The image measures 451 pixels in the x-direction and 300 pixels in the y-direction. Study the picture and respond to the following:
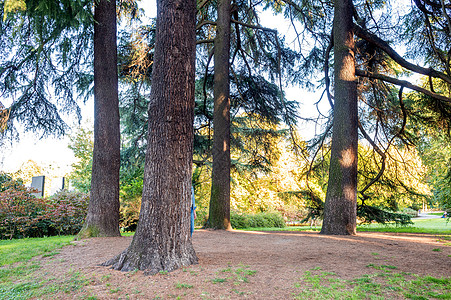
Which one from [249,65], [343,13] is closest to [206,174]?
[249,65]

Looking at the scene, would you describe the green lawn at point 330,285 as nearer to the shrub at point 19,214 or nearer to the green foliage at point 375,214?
the shrub at point 19,214

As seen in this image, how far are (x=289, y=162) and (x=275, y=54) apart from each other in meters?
10.4

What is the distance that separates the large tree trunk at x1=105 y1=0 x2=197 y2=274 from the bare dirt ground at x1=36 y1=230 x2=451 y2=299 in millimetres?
290

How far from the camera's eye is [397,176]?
10016 millimetres

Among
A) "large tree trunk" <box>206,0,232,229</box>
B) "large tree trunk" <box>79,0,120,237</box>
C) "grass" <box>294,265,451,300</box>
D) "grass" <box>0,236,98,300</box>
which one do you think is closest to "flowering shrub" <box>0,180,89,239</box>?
"large tree trunk" <box>79,0,120,237</box>

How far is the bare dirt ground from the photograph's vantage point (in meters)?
3.07

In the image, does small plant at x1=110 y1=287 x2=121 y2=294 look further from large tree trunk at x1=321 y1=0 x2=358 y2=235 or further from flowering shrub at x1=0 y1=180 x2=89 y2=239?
flowering shrub at x1=0 y1=180 x2=89 y2=239

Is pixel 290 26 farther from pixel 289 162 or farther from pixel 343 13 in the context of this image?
pixel 289 162

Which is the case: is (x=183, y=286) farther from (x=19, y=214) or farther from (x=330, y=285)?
(x=19, y=214)

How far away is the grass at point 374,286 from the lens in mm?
2920

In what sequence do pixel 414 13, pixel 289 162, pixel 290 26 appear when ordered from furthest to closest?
pixel 289 162, pixel 290 26, pixel 414 13

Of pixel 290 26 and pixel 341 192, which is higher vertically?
pixel 290 26

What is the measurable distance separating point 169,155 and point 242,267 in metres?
1.75

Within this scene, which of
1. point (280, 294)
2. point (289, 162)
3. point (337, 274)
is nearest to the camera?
point (280, 294)
